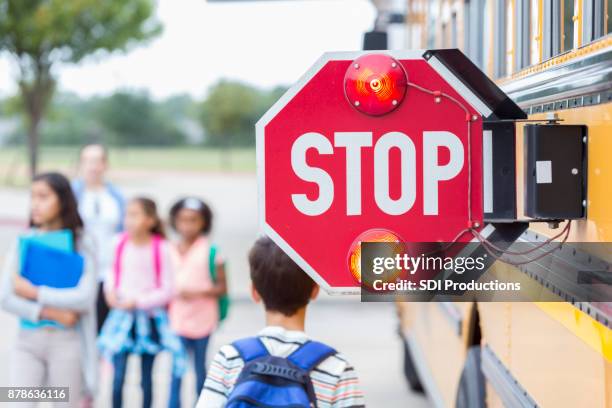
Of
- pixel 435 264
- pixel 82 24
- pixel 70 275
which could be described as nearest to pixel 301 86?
pixel 435 264

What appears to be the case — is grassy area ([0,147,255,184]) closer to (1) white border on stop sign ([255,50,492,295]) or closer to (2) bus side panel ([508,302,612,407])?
(2) bus side panel ([508,302,612,407])

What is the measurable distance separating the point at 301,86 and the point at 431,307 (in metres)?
2.82

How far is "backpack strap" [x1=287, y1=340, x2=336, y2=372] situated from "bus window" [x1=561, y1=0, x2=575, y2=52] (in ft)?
3.13

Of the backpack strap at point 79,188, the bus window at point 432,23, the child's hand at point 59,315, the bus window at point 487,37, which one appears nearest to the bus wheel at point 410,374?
the bus window at point 432,23

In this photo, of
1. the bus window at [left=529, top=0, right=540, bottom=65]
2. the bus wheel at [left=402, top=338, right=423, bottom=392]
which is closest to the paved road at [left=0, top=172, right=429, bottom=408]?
the bus wheel at [left=402, top=338, right=423, bottom=392]

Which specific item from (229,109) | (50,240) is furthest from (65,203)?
(229,109)

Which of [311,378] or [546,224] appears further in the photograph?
[311,378]

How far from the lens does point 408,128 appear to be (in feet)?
7.37

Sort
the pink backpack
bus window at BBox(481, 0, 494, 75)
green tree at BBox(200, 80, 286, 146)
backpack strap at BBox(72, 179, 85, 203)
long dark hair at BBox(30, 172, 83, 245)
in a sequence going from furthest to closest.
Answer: green tree at BBox(200, 80, 286, 146), backpack strap at BBox(72, 179, 85, 203), the pink backpack, long dark hair at BBox(30, 172, 83, 245), bus window at BBox(481, 0, 494, 75)

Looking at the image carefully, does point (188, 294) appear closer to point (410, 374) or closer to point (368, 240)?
point (410, 374)

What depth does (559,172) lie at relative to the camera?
6.86 feet

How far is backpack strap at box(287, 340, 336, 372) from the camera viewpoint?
2.60 metres

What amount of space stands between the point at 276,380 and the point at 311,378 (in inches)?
3.9

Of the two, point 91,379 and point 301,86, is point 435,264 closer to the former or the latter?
point 301,86
